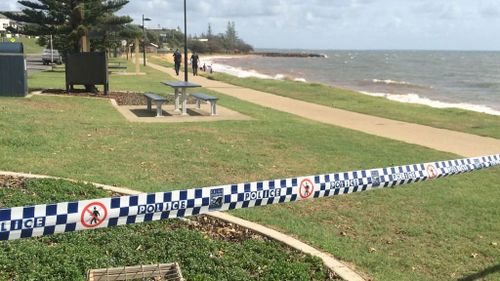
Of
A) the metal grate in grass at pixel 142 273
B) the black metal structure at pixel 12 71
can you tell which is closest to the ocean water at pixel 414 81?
the black metal structure at pixel 12 71

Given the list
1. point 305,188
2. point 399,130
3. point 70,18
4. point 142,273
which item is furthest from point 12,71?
point 305,188

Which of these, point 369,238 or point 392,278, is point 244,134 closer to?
point 369,238

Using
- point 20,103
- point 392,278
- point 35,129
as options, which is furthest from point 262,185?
point 20,103

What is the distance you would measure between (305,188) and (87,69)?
15034 millimetres

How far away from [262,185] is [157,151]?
16.5ft

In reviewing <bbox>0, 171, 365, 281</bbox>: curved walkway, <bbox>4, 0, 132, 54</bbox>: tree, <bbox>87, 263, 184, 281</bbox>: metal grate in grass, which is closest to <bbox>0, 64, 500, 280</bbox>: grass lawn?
<bbox>0, 171, 365, 281</bbox>: curved walkway

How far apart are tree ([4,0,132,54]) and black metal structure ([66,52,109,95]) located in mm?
4660

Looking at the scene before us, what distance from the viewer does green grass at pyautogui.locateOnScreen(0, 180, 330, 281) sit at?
4.04 meters

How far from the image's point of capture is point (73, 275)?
12.9 ft

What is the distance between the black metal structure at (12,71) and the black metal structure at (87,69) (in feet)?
8.96

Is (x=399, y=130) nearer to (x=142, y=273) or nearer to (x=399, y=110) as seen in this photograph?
(x=399, y=110)

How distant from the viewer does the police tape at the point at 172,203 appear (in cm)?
300

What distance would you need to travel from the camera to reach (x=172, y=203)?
348cm

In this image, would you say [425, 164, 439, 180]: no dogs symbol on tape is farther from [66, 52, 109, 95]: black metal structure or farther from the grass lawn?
[66, 52, 109, 95]: black metal structure
